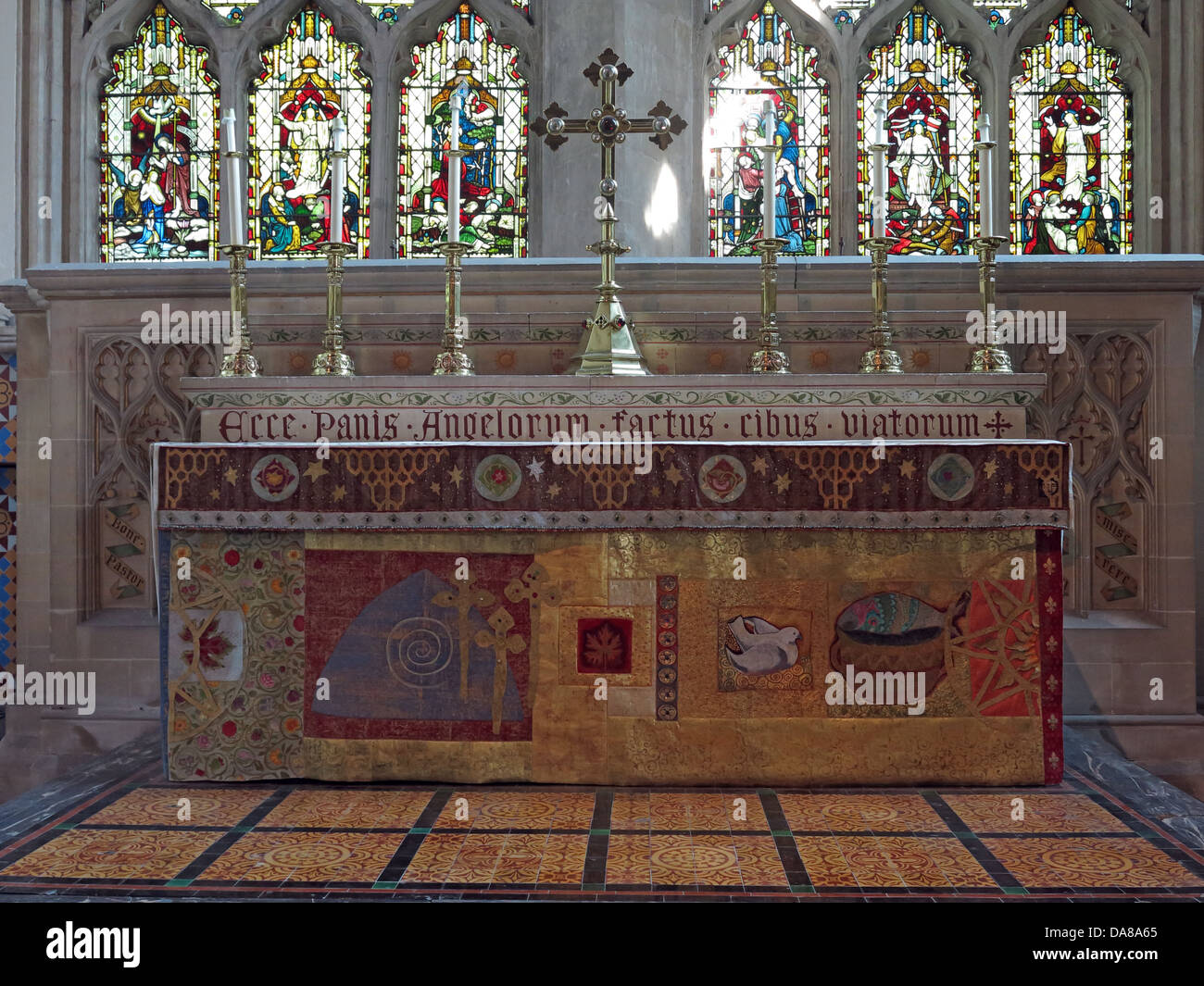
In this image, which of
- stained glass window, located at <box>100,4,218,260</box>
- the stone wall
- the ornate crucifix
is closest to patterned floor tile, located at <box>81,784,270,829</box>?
the stone wall

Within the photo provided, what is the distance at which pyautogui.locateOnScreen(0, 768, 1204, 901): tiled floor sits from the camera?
122 inches

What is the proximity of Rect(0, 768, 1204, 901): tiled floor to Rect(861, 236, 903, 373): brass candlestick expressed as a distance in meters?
1.56

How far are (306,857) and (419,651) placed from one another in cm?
86

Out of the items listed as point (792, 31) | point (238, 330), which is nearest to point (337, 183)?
point (238, 330)

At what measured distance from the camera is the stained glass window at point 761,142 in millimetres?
7133

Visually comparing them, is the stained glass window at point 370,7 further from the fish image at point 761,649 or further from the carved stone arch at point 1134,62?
the fish image at point 761,649

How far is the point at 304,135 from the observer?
7.27 metres

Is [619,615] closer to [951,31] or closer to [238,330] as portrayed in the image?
[238,330]

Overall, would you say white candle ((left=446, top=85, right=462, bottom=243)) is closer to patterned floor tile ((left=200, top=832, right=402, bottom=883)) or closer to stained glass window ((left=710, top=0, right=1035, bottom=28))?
patterned floor tile ((left=200, top=832, right=402, bottom=883))

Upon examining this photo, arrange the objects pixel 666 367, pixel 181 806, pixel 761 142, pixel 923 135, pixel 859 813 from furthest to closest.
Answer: pixel 923 135
pixel 761 142
pixel 666 367
pixel 181 806
pixel 859 813

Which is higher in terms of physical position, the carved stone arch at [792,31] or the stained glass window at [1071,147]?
the carved stone arch at [792,31]

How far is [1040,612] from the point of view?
396cm

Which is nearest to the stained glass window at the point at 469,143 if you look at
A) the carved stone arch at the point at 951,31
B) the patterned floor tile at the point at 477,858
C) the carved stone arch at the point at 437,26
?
the carved stone arch at the point at 437,26

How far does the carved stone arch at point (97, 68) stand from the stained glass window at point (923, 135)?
12.8ft
